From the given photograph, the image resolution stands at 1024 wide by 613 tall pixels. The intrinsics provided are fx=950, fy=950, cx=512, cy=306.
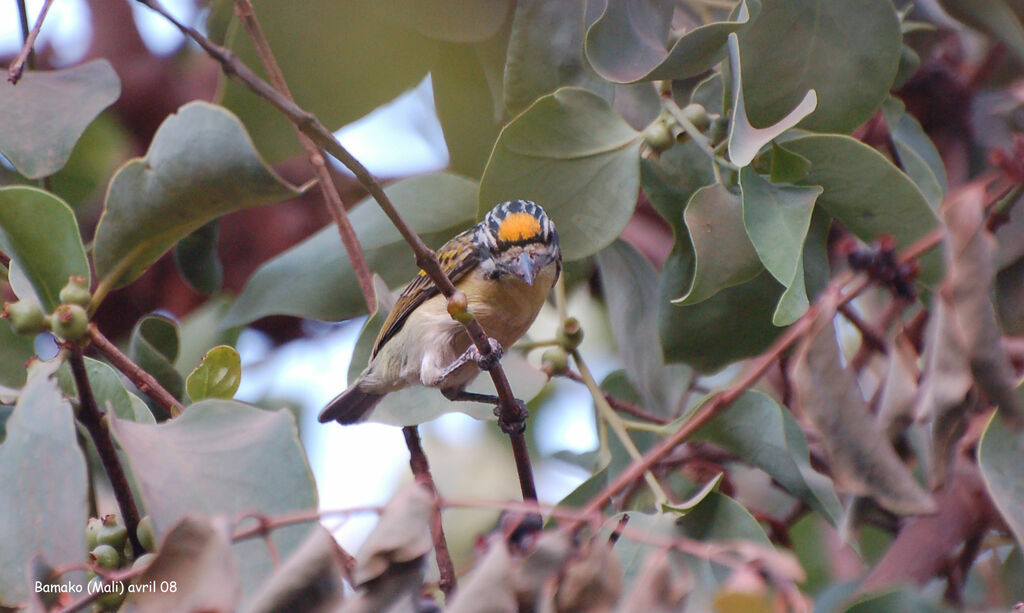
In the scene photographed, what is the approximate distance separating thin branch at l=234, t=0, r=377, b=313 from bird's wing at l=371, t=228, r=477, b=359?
27cm

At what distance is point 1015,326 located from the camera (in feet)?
7.03

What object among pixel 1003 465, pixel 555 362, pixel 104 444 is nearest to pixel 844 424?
pixel 1003 465

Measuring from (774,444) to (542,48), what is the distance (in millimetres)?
934

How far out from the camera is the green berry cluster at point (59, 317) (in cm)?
150

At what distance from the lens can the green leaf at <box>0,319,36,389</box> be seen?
199cm

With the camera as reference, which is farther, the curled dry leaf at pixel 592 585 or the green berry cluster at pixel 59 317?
the green berry cluster at pixel 59 317

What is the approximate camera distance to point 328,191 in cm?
209

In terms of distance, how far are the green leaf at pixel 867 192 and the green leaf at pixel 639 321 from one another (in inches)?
20.7

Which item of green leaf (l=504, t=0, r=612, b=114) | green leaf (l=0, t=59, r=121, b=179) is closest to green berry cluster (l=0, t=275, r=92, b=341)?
green leaf (l=0, t=59, r=121, b=179)

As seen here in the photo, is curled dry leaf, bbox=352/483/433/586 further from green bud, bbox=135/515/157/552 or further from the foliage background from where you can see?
green bud, bbox=135/515/157/552

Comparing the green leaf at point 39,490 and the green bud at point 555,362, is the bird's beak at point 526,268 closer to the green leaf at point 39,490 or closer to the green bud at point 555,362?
the green bud at point 555,362

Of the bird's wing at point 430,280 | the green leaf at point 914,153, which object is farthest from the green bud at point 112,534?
the green leaf at point 914,153

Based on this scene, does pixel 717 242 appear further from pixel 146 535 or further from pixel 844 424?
pixel 146 535

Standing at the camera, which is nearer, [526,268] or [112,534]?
[112,534]
